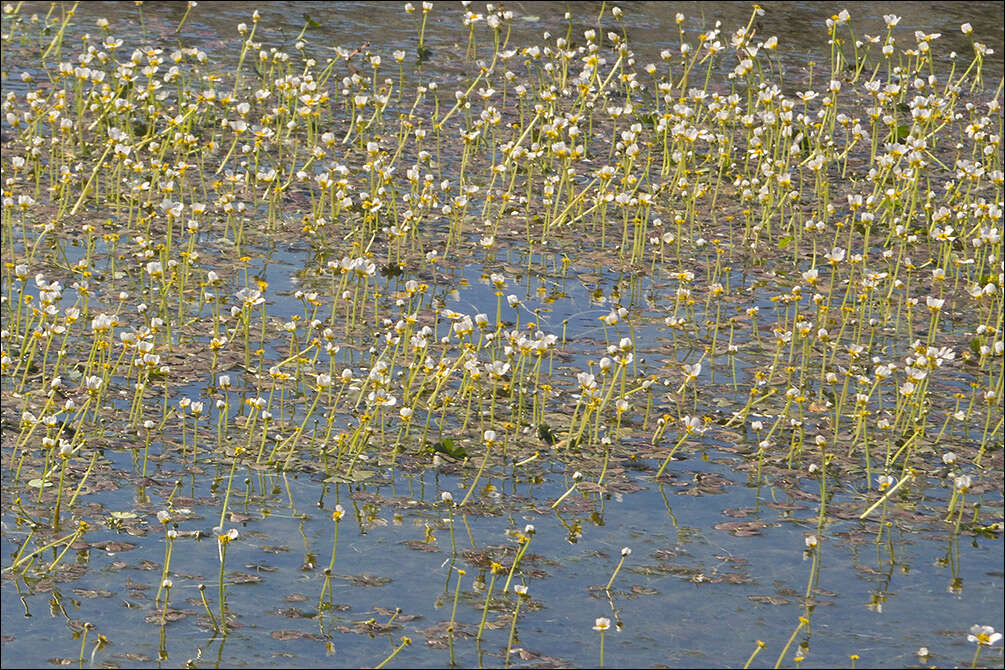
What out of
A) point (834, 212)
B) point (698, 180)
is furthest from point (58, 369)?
point (834, 212)

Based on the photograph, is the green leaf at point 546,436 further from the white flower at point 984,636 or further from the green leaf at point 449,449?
the white flower at point 984,636

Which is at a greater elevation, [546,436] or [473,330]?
[473,330]

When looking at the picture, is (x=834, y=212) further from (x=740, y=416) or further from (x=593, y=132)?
(x=740, y=416)

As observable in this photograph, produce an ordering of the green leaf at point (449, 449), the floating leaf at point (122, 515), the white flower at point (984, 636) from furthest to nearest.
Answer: the green leaf at point (449, 449)
the floating leaf at point (122, 515)
the white flower at point (984, 636)

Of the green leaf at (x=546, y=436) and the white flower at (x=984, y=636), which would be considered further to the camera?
the green leaf at (x=546, y=436)

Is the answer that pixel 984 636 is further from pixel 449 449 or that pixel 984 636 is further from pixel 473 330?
pixel 473 330

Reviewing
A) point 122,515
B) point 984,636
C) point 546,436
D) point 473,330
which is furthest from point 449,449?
point 984,636

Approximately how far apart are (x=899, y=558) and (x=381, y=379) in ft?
7.11

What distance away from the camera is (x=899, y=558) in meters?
5.40

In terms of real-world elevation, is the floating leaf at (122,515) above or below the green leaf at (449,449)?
below

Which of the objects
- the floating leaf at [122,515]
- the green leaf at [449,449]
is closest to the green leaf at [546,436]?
the green leaf at [449,449]

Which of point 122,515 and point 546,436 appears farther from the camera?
point 546,436

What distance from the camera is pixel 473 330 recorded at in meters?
7.09

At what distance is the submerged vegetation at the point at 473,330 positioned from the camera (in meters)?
5.45
